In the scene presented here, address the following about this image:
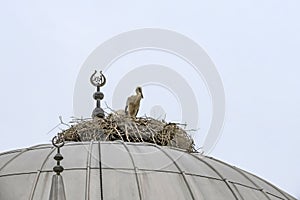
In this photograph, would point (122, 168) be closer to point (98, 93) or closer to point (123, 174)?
point (123, 174)

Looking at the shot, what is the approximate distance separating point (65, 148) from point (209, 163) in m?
2.94

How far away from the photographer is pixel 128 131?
1944 cm

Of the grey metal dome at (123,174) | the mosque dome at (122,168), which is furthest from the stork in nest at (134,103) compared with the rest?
the grey metal dome at (123,174)

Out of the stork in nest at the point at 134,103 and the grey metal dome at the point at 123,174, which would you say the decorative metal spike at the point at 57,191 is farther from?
the stork in nest at the point at 134,103

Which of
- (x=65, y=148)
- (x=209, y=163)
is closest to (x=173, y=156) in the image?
(x=209, y=163)

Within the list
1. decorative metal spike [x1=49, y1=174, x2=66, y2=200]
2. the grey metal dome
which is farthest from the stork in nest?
decorative metal spike [x1=49, y1=174, x2=66, y2=200]

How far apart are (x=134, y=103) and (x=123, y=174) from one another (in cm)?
390

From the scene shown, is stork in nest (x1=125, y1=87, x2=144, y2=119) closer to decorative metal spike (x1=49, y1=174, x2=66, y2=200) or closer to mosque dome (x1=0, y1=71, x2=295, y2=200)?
mosque dome (x1=0, y1=71, x2=295, y2=200)

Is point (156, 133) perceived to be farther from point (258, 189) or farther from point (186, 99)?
point (258, 189)

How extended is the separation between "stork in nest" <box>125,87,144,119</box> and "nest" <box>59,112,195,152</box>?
443mm

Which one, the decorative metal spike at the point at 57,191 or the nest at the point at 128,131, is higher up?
the nest at the point at 128,131

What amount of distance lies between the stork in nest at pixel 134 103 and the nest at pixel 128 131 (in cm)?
44

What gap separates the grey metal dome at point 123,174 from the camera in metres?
16.2

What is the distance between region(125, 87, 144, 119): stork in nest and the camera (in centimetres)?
2030
